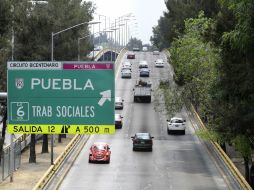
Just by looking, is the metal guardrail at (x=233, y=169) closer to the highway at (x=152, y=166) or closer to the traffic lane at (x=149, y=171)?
the highway at (x=152, y=166)

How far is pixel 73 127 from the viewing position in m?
24.1

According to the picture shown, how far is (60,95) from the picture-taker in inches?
957

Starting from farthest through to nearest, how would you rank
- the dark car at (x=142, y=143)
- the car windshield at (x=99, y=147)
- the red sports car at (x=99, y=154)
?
the dark car at (x=142, y=143) → the car windshield at (x=99, y=147) → the red sports car at (x=99, y=154)

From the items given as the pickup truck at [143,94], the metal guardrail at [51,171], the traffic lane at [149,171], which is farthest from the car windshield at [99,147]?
the pickup truck at [143,94]

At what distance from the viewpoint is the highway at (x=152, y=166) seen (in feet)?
129

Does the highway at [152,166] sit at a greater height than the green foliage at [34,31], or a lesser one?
lesser

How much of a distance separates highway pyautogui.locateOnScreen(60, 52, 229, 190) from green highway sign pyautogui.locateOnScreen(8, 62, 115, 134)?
14.1m

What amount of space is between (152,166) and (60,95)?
23845 millimetres

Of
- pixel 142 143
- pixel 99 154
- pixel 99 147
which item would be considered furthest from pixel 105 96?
pixel 142 143

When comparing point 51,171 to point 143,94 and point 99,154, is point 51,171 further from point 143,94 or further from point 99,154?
point 143,94

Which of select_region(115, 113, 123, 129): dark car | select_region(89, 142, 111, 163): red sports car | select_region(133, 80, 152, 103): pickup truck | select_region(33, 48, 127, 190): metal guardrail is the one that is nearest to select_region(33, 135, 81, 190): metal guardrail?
select_region(33, 48, 127, 190): metal guardrail

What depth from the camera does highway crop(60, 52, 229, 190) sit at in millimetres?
39438

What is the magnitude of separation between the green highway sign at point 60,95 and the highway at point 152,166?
46.2 feet

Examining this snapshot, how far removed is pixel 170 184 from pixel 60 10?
28671 millimetres
